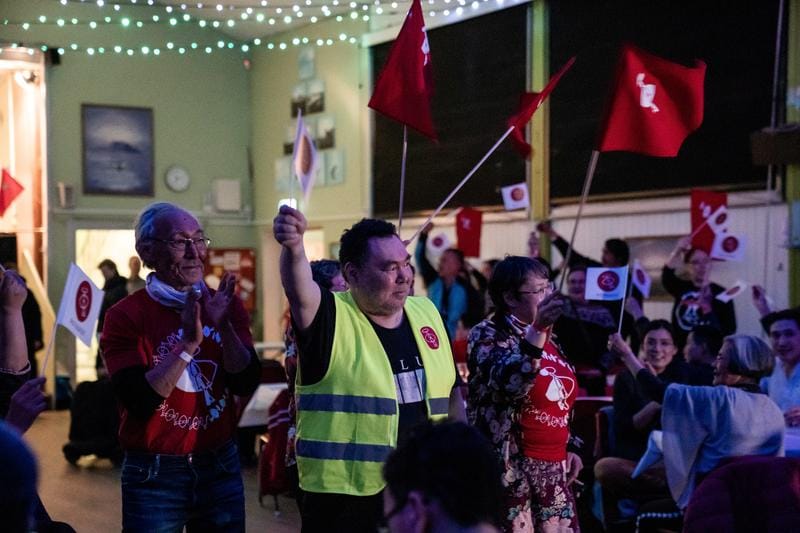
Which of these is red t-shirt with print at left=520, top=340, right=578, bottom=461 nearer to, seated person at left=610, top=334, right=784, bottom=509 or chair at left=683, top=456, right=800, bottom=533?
chair at left=683, top=456, right=800, bottom=533

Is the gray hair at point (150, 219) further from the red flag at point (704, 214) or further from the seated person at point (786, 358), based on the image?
the red flag at point (704, 214)

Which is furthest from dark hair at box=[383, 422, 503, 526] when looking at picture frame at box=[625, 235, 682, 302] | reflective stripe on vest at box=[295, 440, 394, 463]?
picture frame at box=[625, 235, 682, 302]

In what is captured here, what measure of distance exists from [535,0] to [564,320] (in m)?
5.08

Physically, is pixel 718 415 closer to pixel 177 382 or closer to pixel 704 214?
pixel 177 382

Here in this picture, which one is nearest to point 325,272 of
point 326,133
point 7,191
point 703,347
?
point 703,347

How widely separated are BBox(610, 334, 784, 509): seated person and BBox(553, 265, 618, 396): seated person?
93.3 inches

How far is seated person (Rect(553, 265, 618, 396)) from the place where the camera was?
21.2 ft

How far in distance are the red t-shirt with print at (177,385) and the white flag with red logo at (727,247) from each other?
604 cm

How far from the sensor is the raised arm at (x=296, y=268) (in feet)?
7.60

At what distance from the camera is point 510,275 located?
3.26 metres

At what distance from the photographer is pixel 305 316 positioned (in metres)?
2.51

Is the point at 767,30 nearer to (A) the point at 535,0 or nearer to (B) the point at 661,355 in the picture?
(A) the point at 535,0

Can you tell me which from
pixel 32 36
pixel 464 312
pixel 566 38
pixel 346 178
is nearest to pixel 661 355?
pixel 464 312

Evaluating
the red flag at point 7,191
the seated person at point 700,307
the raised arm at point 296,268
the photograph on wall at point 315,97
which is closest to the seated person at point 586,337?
the seated person at point 700,307
